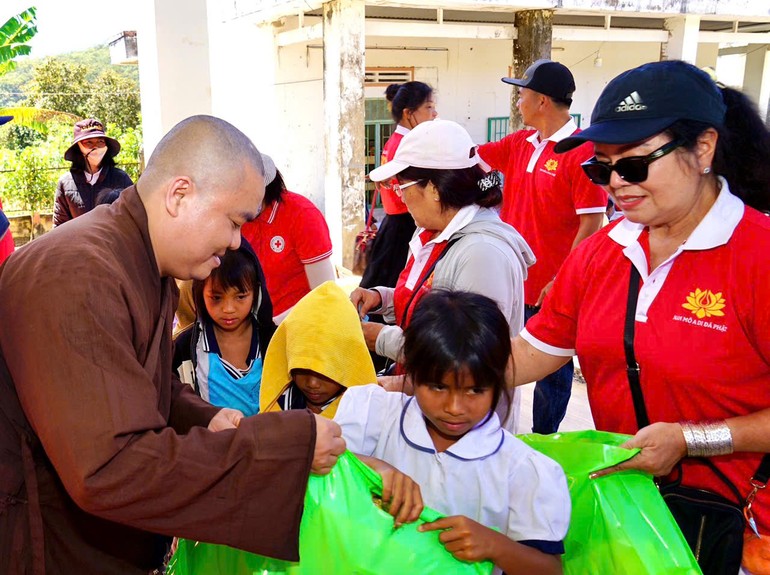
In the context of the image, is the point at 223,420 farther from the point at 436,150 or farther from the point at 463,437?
the point at 436,150

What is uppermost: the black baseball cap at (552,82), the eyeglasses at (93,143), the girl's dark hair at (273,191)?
the black baseball cap at (552,82)

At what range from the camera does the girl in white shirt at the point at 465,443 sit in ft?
5.42

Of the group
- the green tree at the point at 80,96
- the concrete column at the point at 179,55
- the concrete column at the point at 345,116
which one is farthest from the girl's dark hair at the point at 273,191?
the green tree at the point at 80,96

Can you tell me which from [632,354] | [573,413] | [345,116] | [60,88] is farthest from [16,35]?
[60,88]

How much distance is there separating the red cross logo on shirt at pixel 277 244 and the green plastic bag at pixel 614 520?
2.06 m

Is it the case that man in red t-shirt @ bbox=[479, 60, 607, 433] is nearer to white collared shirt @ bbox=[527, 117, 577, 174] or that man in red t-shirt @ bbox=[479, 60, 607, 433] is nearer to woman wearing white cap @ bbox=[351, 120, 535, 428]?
white collared shirt @ bbox=[527, 117, 577, 174]

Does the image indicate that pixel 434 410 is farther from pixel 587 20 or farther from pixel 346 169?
pixel 587 20

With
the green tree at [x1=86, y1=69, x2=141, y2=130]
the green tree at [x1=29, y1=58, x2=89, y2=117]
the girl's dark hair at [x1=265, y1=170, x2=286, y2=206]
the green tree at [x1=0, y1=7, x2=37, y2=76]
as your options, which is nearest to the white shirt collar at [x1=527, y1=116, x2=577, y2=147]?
the girl's dark hair at [x1=265, y1=170, x2=286, y2=206]

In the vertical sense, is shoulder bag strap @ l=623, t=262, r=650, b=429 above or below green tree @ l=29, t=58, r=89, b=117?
below

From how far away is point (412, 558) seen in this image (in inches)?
62.9

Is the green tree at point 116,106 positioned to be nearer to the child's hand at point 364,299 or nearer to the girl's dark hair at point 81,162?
the girl's dark hair at point 81,162

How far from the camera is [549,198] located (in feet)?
13.7

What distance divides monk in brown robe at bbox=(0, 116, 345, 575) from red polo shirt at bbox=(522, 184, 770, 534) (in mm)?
822

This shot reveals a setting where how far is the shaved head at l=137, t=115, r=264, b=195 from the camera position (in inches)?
63.5
